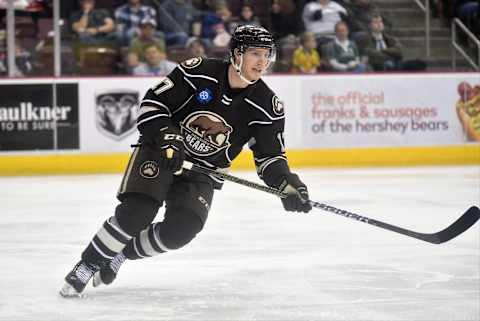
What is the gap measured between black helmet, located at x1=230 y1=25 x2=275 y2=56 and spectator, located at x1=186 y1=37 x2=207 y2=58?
5.11m

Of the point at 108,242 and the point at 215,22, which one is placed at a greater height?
the point at 108,242

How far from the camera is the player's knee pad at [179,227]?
3.55 metres

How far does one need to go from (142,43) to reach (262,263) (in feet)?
14.8

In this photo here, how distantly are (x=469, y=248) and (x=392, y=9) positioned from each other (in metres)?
5.57

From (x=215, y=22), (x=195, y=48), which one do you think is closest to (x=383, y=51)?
(x=215, y=22)

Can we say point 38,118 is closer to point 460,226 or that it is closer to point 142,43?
point 142,43

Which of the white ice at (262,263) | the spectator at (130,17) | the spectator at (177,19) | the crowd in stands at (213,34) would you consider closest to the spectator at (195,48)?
the crowd in stands at (213,34)

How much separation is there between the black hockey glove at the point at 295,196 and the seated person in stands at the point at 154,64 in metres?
4.95

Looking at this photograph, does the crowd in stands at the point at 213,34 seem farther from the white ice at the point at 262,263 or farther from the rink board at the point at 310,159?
the white ice at the point at 262,263

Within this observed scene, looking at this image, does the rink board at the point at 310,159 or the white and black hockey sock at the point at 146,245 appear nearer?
the white and black hockey sock at the point at 146,245

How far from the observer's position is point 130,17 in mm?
8805

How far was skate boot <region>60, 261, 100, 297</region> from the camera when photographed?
358cm

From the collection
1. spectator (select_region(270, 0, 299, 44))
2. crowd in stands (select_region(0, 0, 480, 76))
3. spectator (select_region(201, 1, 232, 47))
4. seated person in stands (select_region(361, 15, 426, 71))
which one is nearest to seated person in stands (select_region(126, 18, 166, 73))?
crowd in stands (select_region(0, 0, 480, 76))

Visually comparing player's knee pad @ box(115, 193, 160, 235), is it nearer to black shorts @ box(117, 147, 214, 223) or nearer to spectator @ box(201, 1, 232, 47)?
black shorts @ box(117, 147, 214, 223)
